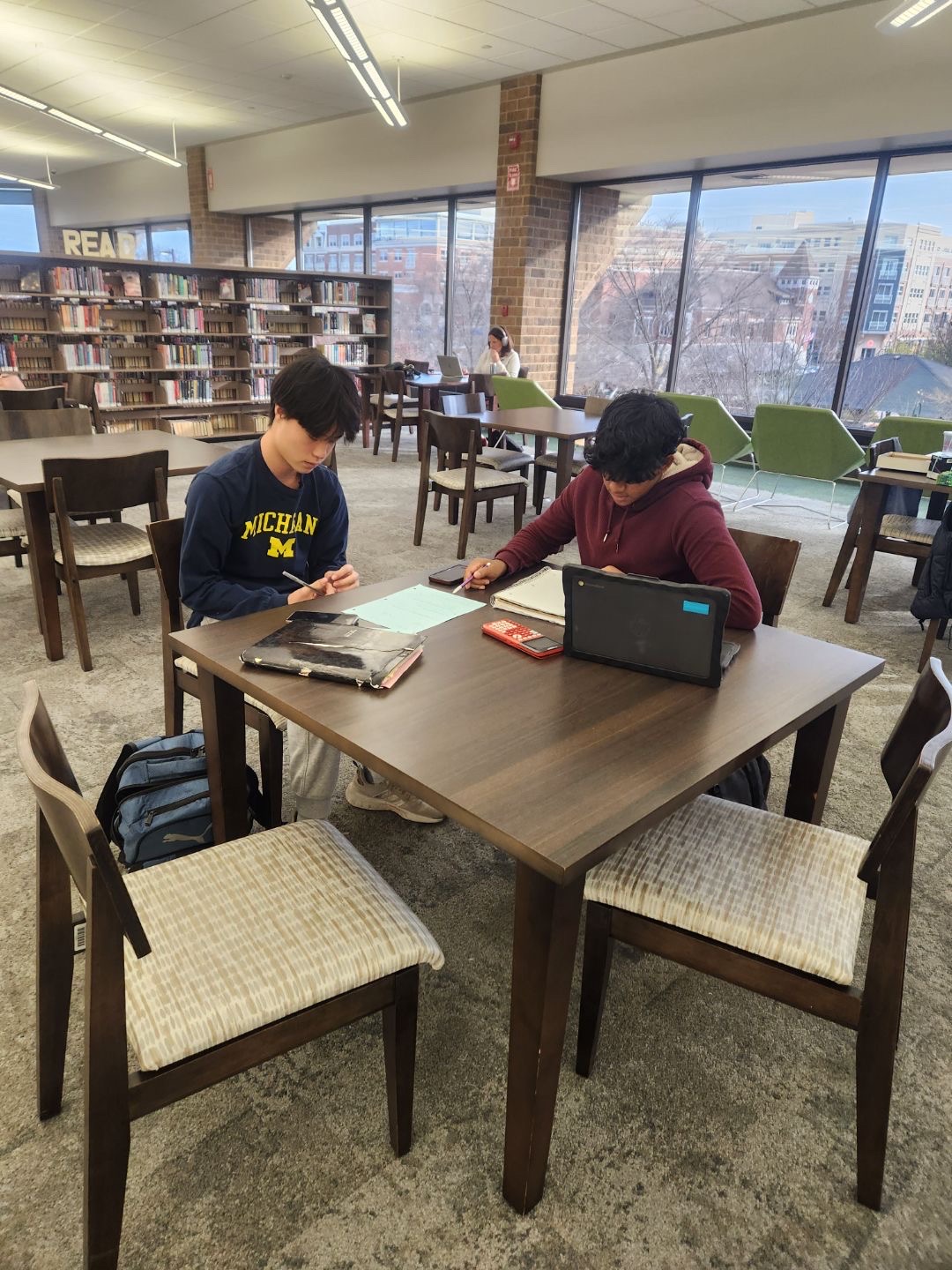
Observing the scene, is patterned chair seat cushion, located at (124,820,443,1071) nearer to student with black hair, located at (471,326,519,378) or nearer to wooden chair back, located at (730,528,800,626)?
wooden chair back, located at (730,528,800,626)

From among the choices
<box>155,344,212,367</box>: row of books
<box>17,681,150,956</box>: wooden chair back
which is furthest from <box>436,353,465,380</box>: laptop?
<box>17,681,150,956</box>: wooden chair back

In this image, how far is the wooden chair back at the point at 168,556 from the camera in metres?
1.99

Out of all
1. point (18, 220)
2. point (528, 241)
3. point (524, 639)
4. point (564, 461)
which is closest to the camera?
point (524, 639)

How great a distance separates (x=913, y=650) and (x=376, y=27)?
5657 mm

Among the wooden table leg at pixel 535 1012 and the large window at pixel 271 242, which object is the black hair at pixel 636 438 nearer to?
the wooden table leg at pixel 535 1012

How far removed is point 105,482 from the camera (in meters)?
2.82

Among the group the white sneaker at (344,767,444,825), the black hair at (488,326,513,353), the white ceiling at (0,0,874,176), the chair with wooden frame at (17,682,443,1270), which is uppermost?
the white ceiling at (0,0,874,176)

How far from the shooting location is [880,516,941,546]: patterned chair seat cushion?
3588mm

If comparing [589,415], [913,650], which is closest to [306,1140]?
[913,650]

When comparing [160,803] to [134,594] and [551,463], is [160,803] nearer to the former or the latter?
[134,594]

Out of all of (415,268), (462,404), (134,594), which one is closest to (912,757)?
(134,594)

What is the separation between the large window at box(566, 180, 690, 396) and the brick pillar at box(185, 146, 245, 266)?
18.4ft

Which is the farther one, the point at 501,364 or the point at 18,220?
the point at 18,220

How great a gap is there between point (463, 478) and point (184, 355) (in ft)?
12.2
